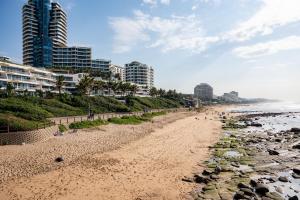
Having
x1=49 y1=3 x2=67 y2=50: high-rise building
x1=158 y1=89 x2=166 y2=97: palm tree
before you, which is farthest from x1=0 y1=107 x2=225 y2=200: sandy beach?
→ x1=49 y1=3 x2=67 y2=50: high-rise building

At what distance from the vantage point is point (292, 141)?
4675 centimetres

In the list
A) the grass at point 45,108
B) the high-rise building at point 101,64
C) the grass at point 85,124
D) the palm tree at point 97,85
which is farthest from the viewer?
the high-rise building at point 101,64

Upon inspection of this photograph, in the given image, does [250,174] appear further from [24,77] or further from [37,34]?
[37,34]

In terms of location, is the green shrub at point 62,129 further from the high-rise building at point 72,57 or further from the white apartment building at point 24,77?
the high-rise building at point 72,57

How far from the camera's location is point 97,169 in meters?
27.4

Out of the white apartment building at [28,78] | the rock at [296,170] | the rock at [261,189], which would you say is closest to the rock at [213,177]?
the rock at [261,189]

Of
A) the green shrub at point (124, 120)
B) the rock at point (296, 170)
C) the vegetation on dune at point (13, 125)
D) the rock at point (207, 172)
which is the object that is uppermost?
the vegetation on dune at point (13, 125)

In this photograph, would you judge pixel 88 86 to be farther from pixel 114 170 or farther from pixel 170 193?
pixel 170 193

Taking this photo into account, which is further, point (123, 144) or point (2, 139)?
point (123, 144)

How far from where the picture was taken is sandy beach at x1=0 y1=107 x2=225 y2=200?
2142cm

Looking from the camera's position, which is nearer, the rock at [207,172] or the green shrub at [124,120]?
the rock at [207,172]

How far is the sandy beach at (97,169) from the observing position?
21.4 meters

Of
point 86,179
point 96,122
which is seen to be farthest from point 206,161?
point 96,122

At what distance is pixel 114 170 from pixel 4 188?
9031 mm
